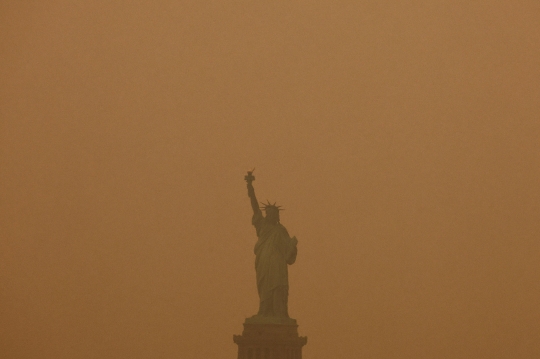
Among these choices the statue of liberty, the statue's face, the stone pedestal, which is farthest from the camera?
the statue's face

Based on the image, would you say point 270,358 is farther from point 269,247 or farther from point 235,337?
point 269,247

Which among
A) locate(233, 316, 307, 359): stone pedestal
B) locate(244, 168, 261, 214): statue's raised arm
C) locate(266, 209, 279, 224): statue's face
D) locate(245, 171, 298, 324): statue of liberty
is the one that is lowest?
locate(233, 316, 307, 359): stone pedestal

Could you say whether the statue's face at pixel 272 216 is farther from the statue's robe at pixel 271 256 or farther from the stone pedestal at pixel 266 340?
the stone pedestal at pixel 266 340

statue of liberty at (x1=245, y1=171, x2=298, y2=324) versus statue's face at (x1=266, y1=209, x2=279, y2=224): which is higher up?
statue's face at (x1=266, y1=209, x2=279, y2=224)

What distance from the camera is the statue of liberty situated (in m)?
23.5

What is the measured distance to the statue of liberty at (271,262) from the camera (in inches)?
926

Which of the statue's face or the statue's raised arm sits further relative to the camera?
the statue's face

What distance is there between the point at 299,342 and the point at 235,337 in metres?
1.64

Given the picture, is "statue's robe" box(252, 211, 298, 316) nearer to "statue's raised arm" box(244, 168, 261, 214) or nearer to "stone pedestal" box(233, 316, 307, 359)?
"statue's raised arm" box(244, 168, 261, 214)

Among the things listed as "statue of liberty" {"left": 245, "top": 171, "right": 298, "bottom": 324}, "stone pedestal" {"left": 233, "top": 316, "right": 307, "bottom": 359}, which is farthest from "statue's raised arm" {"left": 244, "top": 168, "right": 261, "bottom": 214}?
"stone pedestal" {"left": 233, "top": 316, "right": 307, "bottom": 359}

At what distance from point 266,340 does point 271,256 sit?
2.11 metres

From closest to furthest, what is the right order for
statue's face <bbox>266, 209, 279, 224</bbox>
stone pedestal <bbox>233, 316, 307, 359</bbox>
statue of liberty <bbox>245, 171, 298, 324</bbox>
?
stone pedestal <bbox>233, 316, 307, 359</bbox> < statue of liberty <bbox>245, 171, 298, 324</bbox> < statue's face <bbox>266, 209, 279, 224</bbox>

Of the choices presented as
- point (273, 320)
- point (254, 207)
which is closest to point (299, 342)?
point (273, 320)

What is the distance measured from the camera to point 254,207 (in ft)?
79.9
